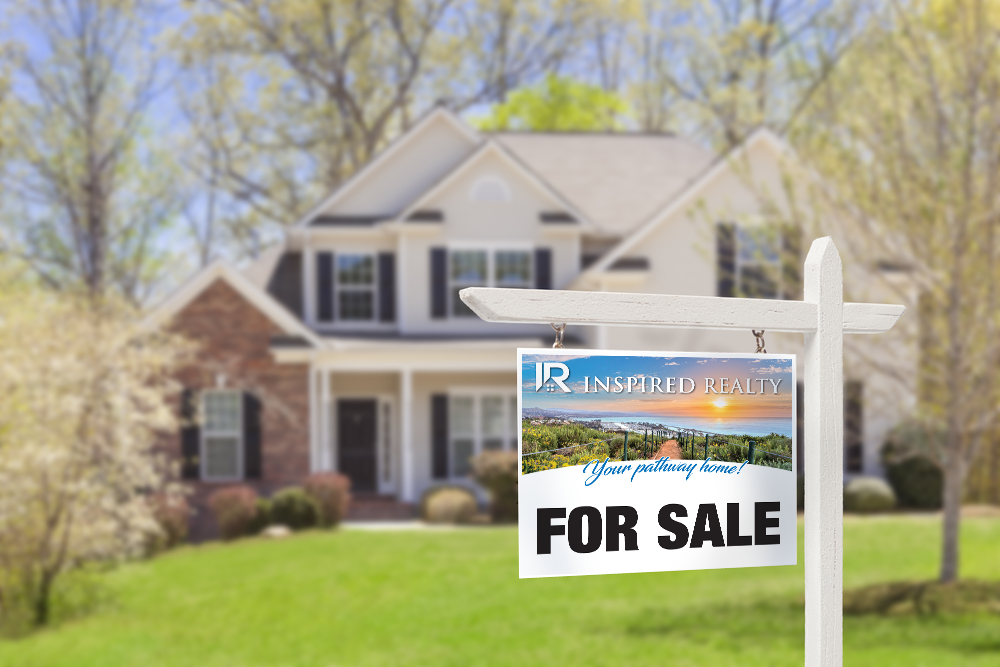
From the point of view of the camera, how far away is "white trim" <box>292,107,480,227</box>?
69.2 feet

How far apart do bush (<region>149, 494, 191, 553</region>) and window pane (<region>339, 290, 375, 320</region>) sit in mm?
5819

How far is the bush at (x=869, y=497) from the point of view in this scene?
1892cm

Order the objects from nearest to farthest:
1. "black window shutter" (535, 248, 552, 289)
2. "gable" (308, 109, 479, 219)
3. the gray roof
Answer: "black window shutter" (535, 248, 552, 289) → "gable" (308, 109, 479, 219) → the gray roof

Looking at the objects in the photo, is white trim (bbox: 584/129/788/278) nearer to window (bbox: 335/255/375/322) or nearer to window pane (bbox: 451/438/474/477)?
window pane (bbox: 451/438/474/477)

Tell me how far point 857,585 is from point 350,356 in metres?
10.7

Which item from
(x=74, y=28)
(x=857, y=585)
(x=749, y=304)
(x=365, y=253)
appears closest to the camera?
(x=749, y=304)

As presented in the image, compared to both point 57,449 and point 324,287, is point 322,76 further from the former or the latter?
point 57,449

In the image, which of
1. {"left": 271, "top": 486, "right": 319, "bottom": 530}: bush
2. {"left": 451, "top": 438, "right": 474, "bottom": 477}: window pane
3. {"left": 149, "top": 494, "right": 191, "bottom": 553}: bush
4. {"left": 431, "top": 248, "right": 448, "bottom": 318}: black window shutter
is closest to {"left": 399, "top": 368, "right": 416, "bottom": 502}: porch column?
{"left": 451, "top": 438, "right": 474, "bottom": 477}: window pane

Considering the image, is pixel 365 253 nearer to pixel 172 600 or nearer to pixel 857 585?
pixel 172 600

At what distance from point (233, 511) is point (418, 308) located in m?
6.10

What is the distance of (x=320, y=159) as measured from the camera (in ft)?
104

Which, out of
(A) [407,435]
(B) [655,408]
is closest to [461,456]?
(A) [407,435]

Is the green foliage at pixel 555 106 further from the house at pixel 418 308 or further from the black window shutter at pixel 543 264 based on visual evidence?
the black window shutter at pixel 543 264

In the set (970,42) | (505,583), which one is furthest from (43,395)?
(970,42)
